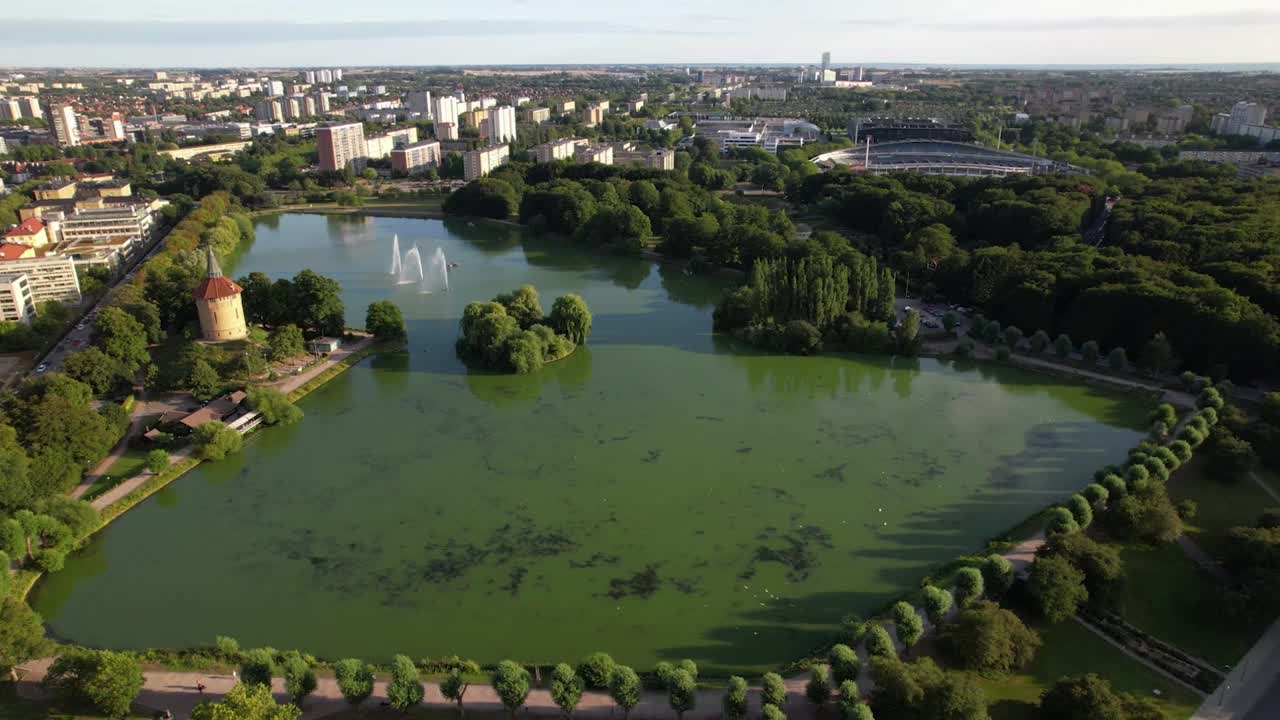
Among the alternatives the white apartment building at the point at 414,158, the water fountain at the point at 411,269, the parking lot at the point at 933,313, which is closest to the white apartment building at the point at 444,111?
the white apartment building at the point at 414,158

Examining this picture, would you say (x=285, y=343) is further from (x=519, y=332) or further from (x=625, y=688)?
(x=625, y=688)

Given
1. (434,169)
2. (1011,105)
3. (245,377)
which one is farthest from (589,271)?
(1011,105)

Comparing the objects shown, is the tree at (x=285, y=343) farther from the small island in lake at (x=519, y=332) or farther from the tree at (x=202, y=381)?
the small island in lake at (x=519, y=332)

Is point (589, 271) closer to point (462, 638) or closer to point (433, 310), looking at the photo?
point (433, 310)

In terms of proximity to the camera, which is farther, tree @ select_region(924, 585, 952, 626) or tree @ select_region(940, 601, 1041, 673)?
tree @ select_region(924, 585, 952, 626)

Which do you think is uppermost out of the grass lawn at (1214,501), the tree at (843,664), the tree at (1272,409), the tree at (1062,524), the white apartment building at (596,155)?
the white apartment building at (596,155)

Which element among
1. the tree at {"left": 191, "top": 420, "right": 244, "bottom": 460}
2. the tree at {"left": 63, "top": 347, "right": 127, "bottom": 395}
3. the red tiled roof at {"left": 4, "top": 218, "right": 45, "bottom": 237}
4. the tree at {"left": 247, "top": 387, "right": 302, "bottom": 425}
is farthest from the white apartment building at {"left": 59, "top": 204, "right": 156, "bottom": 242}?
the tree at {"left": 191, "top": 420, "right": 244, "bottom": 460}

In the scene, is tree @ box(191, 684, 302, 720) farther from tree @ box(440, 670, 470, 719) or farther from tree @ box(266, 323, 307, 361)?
tree @ box(266, 323, 307, 361)
